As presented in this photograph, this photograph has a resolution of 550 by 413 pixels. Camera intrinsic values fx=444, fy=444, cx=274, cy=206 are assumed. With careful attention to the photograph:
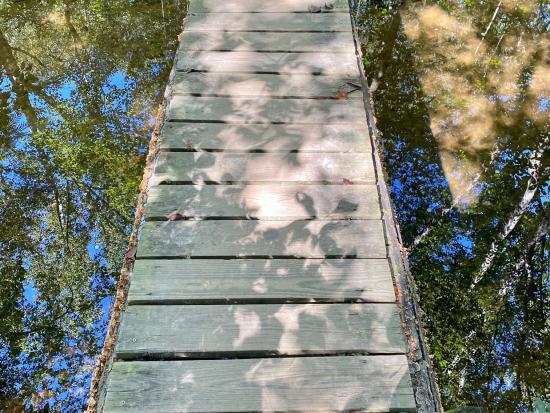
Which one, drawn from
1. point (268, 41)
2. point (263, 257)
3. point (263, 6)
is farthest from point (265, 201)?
point (263, 6)

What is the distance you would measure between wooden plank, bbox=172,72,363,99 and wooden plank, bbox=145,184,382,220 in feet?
3.10

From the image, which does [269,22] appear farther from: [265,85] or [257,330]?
[257,330]

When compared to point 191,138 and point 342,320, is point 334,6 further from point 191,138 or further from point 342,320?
point 342,320

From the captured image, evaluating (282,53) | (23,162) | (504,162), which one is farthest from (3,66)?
(504,162)

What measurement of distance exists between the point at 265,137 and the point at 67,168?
2413 mm

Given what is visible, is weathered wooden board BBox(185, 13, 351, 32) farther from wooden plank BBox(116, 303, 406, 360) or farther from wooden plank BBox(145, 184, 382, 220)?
wooden plank BBox(116, 303, 406, 360)

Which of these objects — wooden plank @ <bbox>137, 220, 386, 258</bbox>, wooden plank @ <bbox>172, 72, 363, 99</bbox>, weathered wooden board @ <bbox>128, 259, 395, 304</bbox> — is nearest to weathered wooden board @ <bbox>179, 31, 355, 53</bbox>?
wooden plank @ <bbox>172, 72, 363, 99</bbox>

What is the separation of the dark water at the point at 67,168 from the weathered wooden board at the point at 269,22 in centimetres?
137

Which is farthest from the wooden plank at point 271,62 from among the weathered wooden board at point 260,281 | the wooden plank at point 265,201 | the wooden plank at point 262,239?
the weathered wooden board at point 260,281

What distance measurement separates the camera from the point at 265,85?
3.40m

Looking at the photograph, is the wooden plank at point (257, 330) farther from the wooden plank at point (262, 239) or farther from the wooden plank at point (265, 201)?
the wooden plank at point (265, 201)

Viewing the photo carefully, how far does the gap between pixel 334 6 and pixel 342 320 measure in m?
3.28

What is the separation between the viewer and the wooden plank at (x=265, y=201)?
2549mm

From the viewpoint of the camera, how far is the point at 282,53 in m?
3.70
